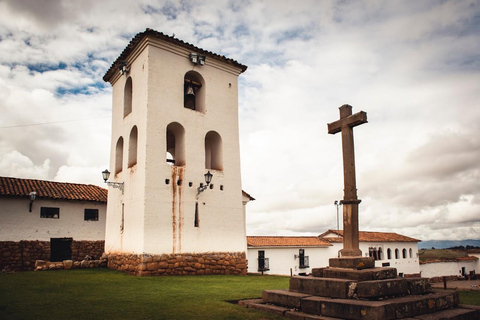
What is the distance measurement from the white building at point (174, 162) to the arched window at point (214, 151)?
0.14ft

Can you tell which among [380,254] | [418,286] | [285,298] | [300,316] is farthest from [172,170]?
[380,254]

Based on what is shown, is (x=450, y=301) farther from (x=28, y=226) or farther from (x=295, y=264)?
(x=295, y=264)

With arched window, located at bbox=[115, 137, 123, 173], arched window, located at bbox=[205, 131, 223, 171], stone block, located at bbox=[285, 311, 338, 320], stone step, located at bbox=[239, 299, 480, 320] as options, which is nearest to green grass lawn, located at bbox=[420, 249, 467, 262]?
arched window, located at bbox=[205, 131, 223, 171]

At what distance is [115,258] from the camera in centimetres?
1432

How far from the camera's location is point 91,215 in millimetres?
18656

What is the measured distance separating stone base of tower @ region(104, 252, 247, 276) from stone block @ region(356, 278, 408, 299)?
321 inches

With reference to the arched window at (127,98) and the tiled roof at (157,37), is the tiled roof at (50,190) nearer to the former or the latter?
the arched window at (127,98)

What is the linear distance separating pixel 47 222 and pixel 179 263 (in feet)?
26.6

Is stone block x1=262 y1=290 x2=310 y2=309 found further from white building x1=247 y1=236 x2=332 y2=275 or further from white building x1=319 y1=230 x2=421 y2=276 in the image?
white building x1=319 y1=230 x2=421 y2=276

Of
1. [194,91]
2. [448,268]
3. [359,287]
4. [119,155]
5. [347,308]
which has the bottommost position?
[448,268]

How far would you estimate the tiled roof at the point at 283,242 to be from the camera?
1110 inches

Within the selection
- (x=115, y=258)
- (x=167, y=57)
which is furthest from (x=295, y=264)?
(x=167, y=57)

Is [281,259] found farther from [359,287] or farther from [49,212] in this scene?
[359,287]

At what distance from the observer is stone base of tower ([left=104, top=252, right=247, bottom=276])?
40.6ft
